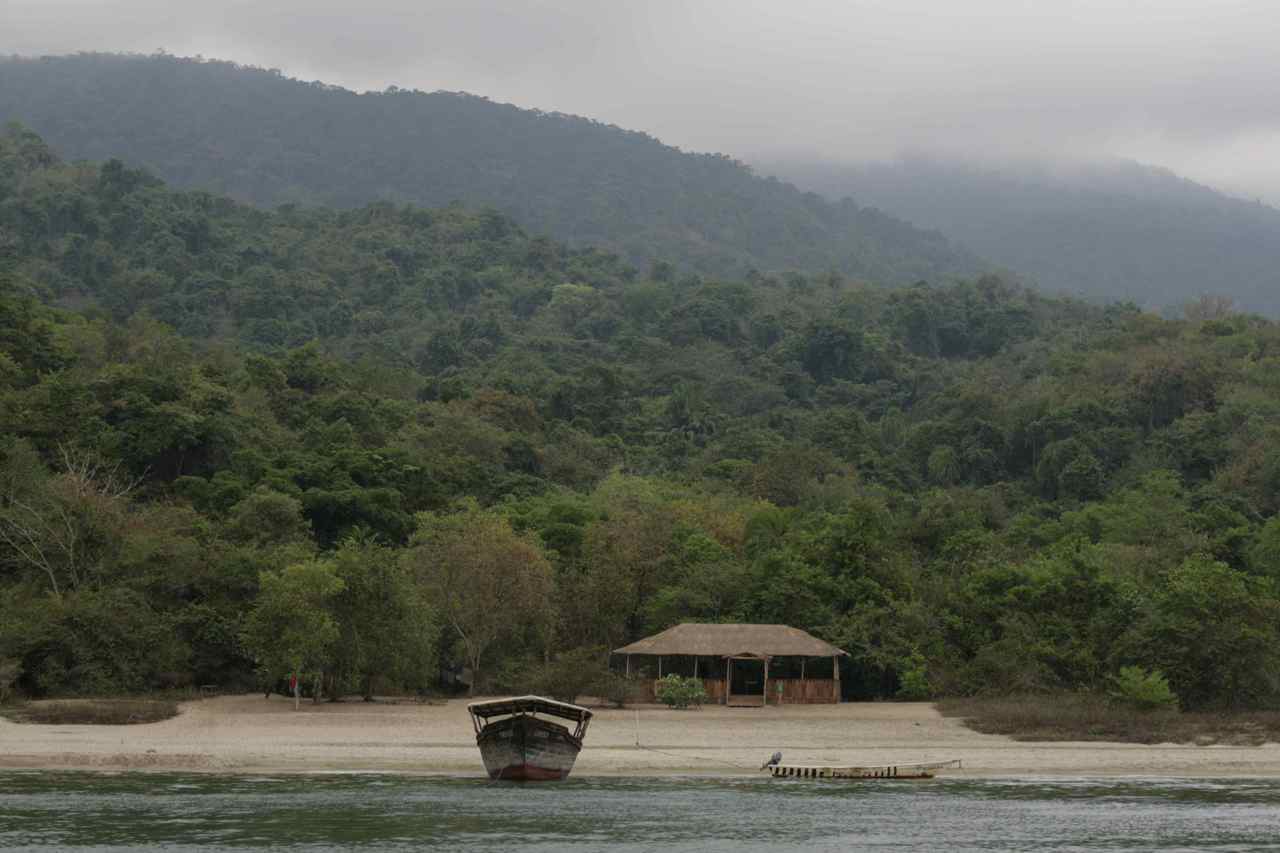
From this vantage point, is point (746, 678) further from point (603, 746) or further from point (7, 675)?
point (7, 675)

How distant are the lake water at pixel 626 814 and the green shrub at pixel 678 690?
31.9 ft

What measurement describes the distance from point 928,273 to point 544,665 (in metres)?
162

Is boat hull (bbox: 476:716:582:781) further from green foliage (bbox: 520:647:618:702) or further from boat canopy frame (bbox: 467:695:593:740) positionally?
green foliage (bbox: 520:647:618:702)

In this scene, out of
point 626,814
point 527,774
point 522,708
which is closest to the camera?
point 626,814

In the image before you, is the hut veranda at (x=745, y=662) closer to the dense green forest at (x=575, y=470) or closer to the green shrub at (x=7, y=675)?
the dense green forest at (x=575, y=470)

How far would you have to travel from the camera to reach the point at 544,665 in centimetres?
4438

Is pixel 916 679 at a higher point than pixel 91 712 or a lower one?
higher

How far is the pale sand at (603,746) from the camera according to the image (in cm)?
3441

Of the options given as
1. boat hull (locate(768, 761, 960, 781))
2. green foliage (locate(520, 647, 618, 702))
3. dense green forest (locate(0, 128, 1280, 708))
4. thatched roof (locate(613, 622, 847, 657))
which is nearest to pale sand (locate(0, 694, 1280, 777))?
green foliage (locate(520, 647, 618, 702))

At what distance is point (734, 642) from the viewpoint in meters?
44.1

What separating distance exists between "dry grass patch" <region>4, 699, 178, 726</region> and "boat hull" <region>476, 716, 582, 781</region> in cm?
1061

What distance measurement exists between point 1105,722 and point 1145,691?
1664 millimetres

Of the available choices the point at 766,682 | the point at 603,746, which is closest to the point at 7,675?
the point at 603,746

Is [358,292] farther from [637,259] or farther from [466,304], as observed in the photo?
[637,259]
